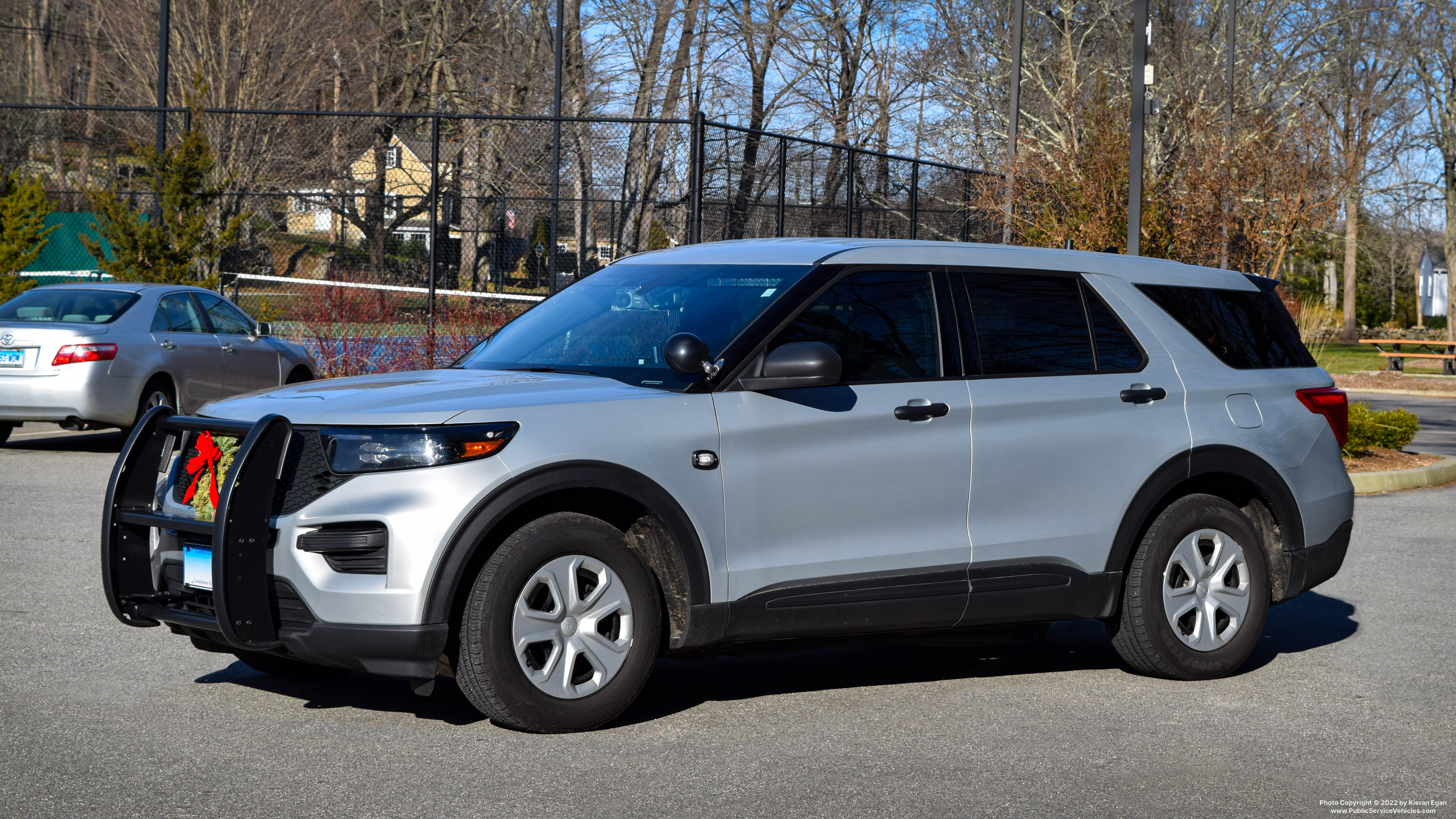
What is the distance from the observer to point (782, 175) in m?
19.1

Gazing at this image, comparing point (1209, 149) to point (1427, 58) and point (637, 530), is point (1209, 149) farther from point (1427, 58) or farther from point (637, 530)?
point (1427, 58)

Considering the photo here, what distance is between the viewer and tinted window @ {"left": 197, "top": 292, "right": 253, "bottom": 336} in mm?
14836

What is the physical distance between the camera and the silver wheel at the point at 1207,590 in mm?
6125

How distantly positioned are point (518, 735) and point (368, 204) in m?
30.5

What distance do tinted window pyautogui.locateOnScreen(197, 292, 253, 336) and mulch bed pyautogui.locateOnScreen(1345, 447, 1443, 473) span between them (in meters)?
11.1

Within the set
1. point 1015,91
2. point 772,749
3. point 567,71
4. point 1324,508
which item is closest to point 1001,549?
point 772,749

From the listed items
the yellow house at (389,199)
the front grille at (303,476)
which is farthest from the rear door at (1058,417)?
the yellow house at (389,199)

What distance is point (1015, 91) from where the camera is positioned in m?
26.3

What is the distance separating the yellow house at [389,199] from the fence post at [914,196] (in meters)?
8.04

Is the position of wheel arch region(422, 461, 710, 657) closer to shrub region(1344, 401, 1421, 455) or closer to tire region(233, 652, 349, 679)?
tire region(233, 652, 349, 679)

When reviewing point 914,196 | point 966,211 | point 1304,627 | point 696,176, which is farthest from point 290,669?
point 966,211

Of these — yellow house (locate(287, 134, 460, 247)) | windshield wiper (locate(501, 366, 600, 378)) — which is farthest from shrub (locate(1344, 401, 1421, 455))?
yellow house (locate(287, 134, 460, 247))

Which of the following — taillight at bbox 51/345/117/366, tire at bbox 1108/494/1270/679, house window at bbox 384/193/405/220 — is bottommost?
tire at bbox 1108/494/1270/679

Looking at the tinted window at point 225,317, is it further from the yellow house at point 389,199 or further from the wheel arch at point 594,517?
the wheel arch at point 594,517
